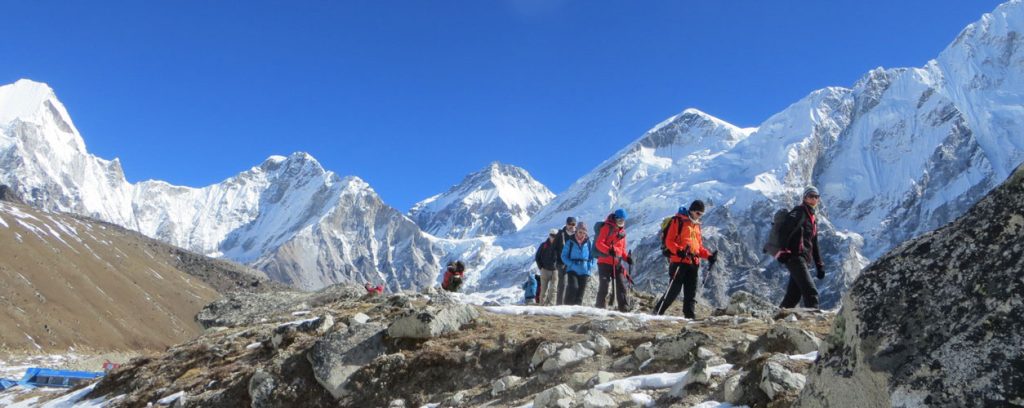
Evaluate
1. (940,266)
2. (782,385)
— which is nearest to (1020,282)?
(940,266)

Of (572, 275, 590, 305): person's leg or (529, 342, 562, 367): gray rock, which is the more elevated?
(572, 275, 590, 305): person's leg

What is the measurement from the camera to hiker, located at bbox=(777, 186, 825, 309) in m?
13.9

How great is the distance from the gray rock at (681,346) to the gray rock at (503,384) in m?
1.76

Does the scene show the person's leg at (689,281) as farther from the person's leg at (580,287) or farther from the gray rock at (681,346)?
the gray rock at (681,346)

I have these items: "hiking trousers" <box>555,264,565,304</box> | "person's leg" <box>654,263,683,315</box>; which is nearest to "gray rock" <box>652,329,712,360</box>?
"person's leg" <box>654,263,683,315</box>

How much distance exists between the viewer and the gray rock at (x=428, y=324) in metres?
11.2

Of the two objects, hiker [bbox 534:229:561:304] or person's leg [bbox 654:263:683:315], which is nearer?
person's leg [bbox 654:263:683:315]

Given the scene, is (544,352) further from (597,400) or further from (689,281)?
(689,281)

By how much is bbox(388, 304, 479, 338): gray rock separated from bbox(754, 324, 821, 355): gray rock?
5.01 metres

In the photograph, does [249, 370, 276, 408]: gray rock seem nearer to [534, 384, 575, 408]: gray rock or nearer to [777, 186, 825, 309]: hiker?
[534, 384, 575, 408]: gray rock

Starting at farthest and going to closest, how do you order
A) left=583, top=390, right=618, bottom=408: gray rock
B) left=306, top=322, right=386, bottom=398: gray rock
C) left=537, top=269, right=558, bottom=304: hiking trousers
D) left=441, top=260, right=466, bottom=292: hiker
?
left=441, top=260, right=466, bottom=292: hiker, left=537, top=269, right=558, bottom=304: hiking trousers, left=306, top=322, right=386, bottom=398: gray rock, left=583, top=390, right=618, bottom=408: gray rock

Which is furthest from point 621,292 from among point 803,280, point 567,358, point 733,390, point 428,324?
point 733,390

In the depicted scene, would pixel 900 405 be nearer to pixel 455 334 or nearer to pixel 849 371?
pixel 849 371

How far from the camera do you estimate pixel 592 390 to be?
7160 millimetres
